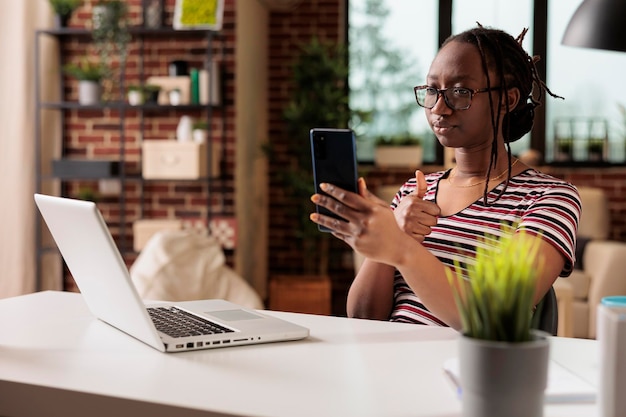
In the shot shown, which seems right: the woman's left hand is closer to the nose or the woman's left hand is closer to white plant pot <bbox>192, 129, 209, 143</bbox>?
the nose

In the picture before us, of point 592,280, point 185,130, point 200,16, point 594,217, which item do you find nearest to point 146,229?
point 185,130

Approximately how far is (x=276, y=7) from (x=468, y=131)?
13.7ft

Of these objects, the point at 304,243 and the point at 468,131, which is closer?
the point at 468,131

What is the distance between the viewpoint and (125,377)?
115 cm

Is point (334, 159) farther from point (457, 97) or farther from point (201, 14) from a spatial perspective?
point (201, 14)

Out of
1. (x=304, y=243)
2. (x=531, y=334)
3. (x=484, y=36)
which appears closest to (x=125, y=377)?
(x=531, y=334)

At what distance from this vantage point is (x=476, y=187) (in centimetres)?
188

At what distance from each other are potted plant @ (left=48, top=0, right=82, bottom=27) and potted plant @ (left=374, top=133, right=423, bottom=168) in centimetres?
227

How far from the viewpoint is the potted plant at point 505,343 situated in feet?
2.96

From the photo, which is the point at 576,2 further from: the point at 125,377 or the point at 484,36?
the point at 125,377

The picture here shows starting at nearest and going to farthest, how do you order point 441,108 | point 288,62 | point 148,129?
point 441,108 < point 148,129 < point 288,62

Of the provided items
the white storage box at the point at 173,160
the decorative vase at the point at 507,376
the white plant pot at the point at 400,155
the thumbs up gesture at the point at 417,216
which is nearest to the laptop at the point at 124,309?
the thumbs up gesture at the point at 417,216

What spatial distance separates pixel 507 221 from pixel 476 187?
0.46 ft

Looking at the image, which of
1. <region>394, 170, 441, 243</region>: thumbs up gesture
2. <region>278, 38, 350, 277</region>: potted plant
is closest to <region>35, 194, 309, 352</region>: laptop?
<region>394, 170, 441, 243</region>: thumbs up gesture
